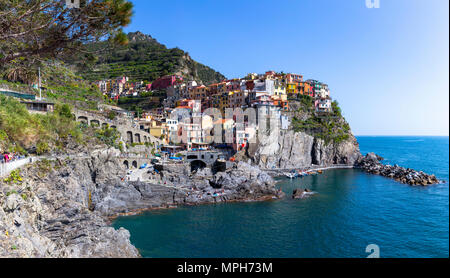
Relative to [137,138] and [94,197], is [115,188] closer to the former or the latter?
[94,197]

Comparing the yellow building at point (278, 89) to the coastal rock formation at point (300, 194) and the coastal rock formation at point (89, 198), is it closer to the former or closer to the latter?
the coastal rock formation at point (89, 198)

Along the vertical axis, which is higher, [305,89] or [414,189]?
[305,89]

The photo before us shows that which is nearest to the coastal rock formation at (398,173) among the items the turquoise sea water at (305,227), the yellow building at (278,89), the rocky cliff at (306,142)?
the rocky cliff at (306,142)

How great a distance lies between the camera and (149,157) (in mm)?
38656

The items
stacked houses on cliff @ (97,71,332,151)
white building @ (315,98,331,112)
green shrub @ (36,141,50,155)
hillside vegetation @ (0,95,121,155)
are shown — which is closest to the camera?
hillside vegetation @ (0,95,121,155)

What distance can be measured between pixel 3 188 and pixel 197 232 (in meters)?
14.4

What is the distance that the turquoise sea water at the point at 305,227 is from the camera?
1973 cm

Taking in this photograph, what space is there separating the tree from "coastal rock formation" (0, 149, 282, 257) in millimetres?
6994

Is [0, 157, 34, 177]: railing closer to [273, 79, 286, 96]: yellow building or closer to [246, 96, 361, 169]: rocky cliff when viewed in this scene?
[246, 96, 361, 169]: rocky cliff

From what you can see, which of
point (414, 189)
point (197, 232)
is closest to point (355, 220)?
point (197, 232)

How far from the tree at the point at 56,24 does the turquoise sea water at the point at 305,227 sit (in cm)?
1514

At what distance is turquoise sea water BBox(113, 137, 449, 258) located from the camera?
777 inches

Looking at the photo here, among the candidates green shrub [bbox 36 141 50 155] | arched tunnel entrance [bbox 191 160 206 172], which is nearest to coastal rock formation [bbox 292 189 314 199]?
arched tunnel entrance [bbox 191 160 206 172]
